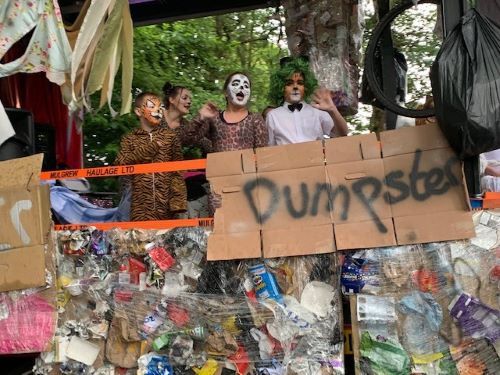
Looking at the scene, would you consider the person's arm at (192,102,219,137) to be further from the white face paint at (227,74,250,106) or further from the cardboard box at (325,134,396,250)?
the cardboard box at (325,134,396,250)

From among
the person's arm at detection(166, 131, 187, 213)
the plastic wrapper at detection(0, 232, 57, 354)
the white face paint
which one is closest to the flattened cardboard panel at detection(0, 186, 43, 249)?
the plastic wrapper at detection(0, 232, 57, 354)

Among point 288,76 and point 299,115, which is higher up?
point 288,76

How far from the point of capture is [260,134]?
14.4 feet

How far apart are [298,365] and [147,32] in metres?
7.70

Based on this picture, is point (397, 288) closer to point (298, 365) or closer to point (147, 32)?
point (298, 365)

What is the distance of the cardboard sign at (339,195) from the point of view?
334 cm

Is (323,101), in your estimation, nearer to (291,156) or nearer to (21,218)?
(291,156)

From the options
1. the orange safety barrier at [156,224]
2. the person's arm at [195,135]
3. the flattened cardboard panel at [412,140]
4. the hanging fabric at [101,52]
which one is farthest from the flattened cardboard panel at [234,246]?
the hanging fabric at [101,52]

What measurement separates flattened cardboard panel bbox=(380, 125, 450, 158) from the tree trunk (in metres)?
2.09

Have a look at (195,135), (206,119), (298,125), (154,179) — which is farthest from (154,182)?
(298,125)

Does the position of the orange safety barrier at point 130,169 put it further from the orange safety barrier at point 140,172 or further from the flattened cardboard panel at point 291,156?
the flattened cardboard panel at point 291,156

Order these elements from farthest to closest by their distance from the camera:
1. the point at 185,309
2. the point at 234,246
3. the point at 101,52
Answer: the point at 101,52
the point at 185,309
the point at 234,246

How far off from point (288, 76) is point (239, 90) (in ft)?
1.43

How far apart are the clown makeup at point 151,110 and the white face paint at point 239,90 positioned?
0.59 meters
